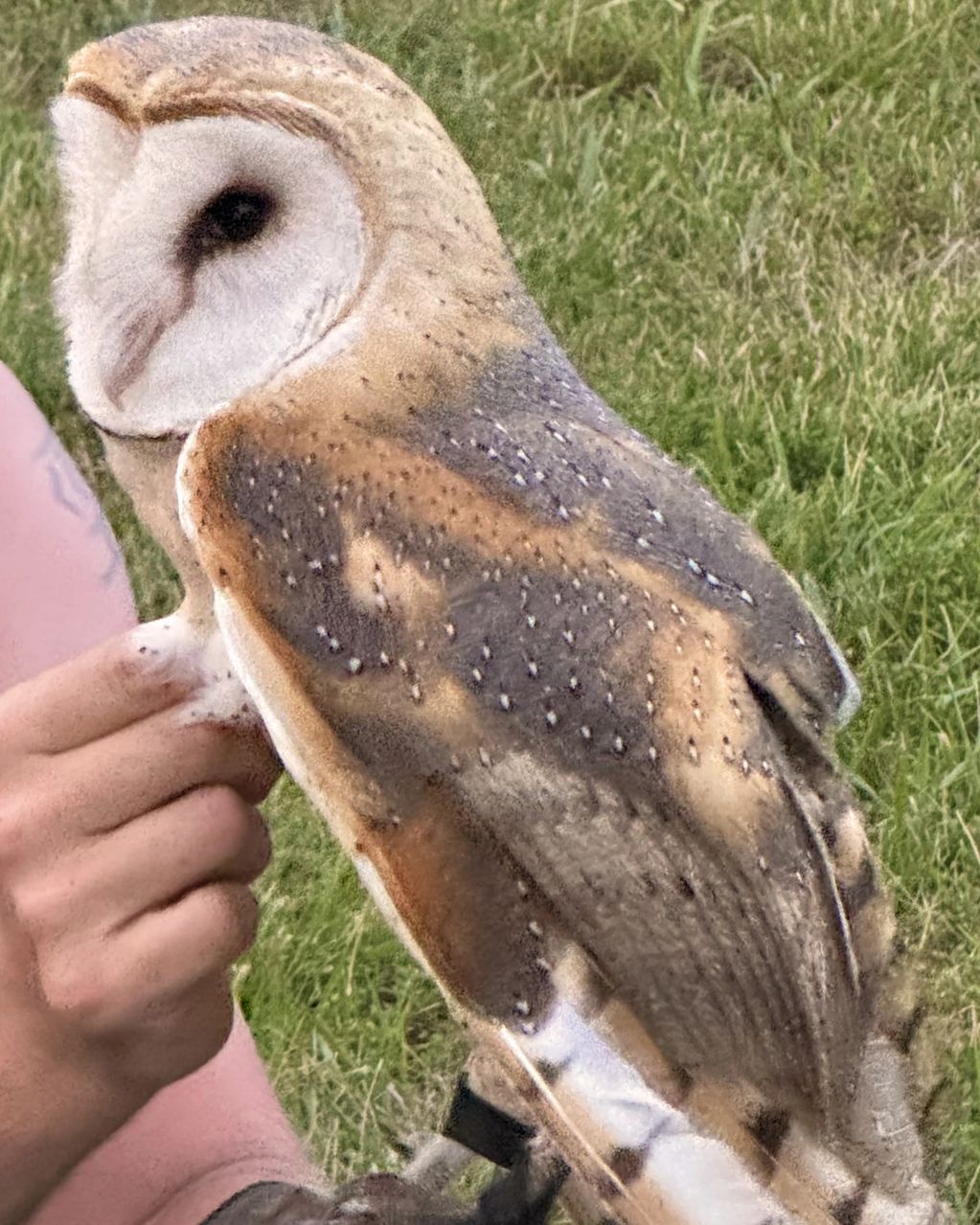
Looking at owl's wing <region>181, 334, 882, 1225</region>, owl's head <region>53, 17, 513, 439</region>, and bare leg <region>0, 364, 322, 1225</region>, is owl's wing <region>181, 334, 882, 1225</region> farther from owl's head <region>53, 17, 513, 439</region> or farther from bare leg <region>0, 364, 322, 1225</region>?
bare leg <region>0, 364, 322, 1225</region>

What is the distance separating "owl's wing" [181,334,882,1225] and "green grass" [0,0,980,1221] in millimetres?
653

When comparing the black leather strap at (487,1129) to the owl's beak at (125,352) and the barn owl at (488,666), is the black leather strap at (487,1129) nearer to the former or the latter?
the barn owl at (488,666)

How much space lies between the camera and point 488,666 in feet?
2.59

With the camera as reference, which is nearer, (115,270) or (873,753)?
(115,270)

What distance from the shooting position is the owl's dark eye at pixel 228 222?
0.84 metres

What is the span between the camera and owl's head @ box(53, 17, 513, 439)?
0.81 meters

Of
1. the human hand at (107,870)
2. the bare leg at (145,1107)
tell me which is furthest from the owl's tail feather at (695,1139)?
the bare leg at (145,1107)

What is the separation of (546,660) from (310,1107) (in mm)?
846

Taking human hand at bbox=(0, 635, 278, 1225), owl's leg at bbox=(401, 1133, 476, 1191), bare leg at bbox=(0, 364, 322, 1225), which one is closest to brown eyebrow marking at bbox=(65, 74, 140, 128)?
human hand at bbox=(0, 635, 278, 1225)

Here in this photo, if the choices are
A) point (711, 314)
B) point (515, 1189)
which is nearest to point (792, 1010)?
point (515, 1189)

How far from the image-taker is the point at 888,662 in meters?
1.80

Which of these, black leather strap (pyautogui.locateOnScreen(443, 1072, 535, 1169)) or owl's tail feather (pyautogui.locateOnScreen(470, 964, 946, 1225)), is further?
black leather strap (pyautogui.locateOnScreen(443, 1072, 535, 1169))

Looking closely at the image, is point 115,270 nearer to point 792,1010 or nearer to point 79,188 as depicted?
point 79,188

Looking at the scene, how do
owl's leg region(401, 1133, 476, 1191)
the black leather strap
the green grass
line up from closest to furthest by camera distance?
1. the black leather strap
2. owl's leg region(401, 1133, 476, 1191)
3. the green grass
